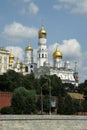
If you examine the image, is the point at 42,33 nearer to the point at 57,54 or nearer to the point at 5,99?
the point at 57,54

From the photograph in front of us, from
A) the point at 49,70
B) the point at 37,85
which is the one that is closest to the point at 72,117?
the point at 37,85

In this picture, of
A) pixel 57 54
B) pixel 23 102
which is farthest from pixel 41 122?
pixel 57 54

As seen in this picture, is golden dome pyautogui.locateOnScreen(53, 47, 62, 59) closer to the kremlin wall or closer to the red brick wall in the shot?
the red brick wall

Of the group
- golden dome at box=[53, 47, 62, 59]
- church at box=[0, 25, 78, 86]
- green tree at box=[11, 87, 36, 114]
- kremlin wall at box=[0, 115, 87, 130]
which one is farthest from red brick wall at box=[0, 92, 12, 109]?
golden dome at box=[53, 47, 62, 59]

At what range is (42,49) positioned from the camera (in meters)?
131

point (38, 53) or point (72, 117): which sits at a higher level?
point (38, 53)

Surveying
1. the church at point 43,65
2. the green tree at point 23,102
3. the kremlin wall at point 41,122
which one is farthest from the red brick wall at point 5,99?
the church at point 43,65

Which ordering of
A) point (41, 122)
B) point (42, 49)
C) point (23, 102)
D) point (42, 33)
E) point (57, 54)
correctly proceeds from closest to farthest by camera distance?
point (41, 122) → point (23, 102) → point (42, 33) → point (57, 54) → point (42, 49)

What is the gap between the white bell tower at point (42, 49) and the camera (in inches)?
5049

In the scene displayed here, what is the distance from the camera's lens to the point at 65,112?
61.3 metres

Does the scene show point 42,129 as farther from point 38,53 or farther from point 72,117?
point 38,53

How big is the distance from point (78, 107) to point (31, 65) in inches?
2855

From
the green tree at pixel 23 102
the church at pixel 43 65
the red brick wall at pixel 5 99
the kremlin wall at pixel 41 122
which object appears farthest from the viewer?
the church at pixel 43 65

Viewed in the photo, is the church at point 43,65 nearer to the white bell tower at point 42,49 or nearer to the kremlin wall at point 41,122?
the white bell tower at point 42,49
